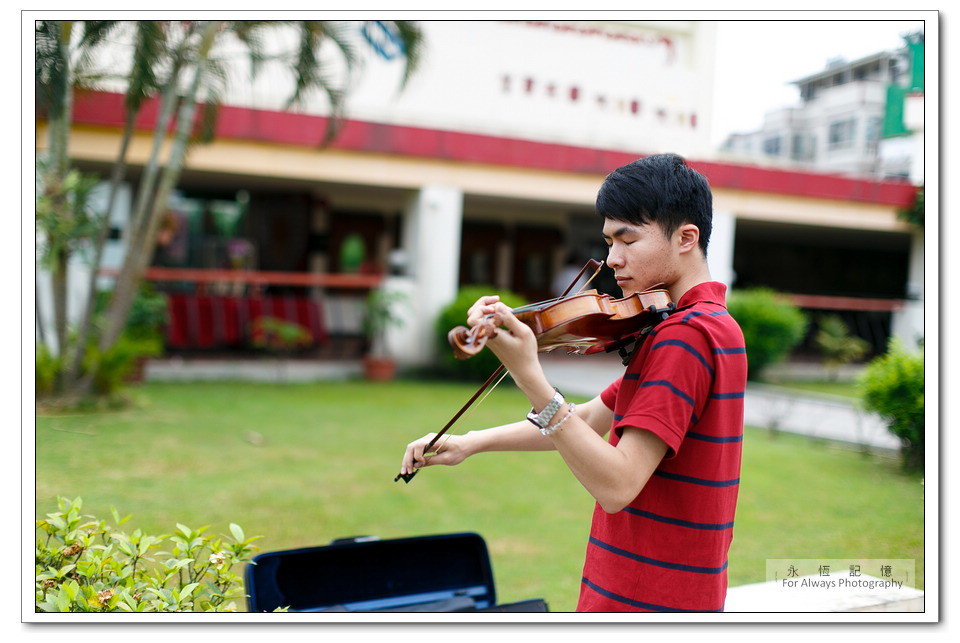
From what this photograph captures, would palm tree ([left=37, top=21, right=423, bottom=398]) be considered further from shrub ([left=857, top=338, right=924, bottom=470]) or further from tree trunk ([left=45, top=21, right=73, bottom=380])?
shrub ([left=857, top=338, right=924, bottom=470])

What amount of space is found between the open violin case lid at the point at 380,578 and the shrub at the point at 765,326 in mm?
10009

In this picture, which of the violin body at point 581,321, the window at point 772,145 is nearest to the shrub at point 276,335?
the window at point 772,145

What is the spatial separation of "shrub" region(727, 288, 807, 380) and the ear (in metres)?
10.7

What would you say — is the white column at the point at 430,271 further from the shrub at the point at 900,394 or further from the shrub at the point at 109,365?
the shrub at the point at 900,394

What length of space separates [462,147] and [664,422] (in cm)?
999

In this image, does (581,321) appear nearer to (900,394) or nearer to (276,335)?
(900,394)

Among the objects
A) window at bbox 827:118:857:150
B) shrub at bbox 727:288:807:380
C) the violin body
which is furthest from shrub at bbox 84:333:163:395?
shrub at bbox 727:288:807:380

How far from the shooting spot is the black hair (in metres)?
1.57

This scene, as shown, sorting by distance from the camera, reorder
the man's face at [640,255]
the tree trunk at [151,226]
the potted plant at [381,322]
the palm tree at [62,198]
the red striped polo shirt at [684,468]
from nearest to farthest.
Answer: the red striped polo shirt at [684,468] → the man's face at [640,255] → the palm tree at [62,198] → the tree trunk at [151,226] → the potted plant at [381,322]

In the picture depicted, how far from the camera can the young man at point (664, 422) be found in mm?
1422

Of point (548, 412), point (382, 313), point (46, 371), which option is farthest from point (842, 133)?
point (46, 371)
